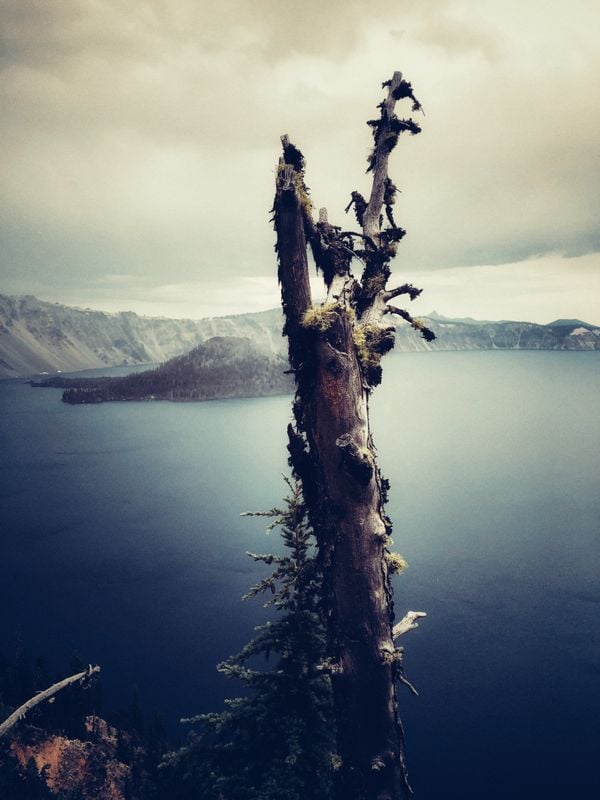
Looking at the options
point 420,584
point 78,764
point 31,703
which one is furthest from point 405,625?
point 420,584

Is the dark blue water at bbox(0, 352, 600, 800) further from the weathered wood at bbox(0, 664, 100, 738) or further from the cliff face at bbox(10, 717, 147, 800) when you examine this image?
the weathered wood at bbox(0, 664, 100, 738)

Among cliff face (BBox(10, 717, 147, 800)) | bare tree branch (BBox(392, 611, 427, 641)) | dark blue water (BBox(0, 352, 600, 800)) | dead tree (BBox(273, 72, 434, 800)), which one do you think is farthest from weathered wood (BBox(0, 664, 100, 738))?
cliff face (BBox(10, 717, 147, 800))

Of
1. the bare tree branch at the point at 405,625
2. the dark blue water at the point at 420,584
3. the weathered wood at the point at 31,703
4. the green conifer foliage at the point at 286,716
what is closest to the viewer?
the weathered wood at the point at 31,703

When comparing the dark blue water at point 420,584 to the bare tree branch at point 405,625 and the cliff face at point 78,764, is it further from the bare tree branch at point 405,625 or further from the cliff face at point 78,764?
the bare tree branch at point 405,625

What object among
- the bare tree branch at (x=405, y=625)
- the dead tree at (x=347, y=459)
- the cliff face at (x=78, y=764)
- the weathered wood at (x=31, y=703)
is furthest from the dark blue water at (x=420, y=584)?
the weathered wood at (x=31, y=703)

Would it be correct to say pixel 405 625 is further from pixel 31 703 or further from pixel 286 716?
pixel 286 716
